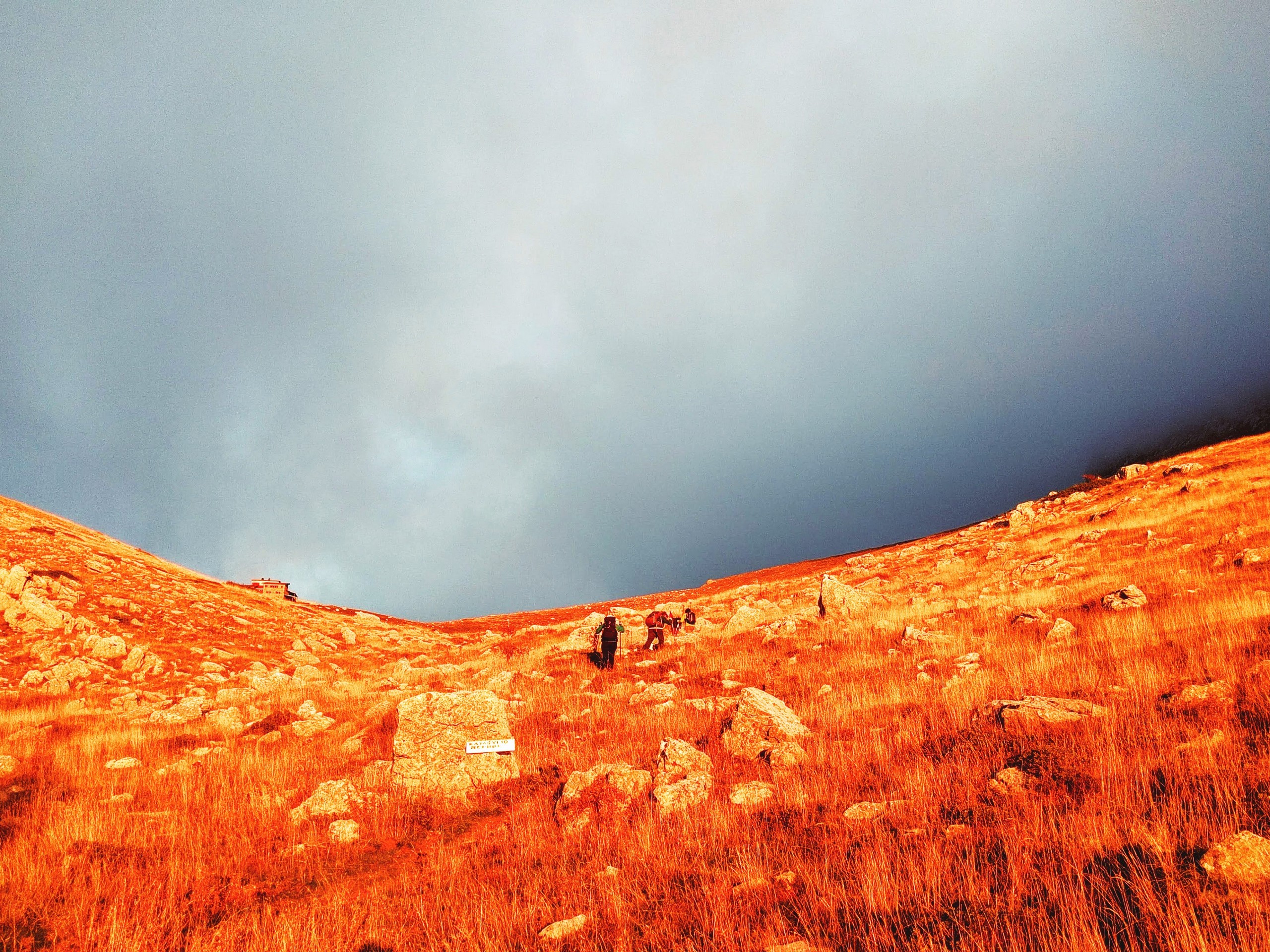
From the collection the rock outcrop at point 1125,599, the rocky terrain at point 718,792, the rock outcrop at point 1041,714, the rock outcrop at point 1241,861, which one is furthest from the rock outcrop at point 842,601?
the rock outcrop at point 1241,861

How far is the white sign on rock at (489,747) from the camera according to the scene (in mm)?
8945

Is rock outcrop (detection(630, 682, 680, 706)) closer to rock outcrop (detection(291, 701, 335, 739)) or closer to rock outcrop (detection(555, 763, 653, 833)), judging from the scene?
rock outcrop (detection(555, 763, 653, 833))

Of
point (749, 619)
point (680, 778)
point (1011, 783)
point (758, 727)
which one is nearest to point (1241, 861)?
point (1011, 783)

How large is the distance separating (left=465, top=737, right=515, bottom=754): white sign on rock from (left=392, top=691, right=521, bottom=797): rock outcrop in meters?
0.09

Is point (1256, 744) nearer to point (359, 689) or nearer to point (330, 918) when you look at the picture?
point (330, 918)

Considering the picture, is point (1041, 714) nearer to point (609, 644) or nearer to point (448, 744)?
point (448, 744)

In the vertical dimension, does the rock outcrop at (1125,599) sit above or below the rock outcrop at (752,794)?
above

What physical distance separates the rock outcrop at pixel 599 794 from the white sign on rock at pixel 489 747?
1.64m

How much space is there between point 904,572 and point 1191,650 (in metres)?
22.9

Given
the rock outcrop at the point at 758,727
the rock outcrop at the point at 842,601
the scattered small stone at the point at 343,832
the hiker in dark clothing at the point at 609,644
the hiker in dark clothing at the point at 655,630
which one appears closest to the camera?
the scattered small stone at the point at 343,832

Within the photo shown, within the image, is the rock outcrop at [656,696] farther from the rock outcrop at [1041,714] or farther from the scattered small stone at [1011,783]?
the scattered small stone at [1011,783]

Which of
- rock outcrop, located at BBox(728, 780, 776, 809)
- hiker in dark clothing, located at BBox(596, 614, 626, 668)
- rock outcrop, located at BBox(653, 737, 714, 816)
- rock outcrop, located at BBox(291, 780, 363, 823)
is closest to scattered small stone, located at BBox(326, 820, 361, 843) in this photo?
rock outcrop, located at BBox(291, 780, 363, 823)

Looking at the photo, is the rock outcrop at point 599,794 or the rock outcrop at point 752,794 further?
the rock outcrop at point 599,794

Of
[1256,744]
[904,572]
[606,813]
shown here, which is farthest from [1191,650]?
[904,572]
